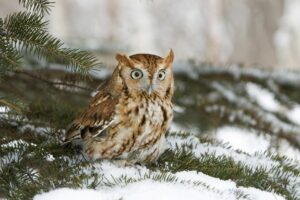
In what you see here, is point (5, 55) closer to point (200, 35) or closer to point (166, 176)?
point (166, 176)

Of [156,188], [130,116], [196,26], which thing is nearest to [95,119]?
[130,116]

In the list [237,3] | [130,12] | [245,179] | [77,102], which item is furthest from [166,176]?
[130,12]

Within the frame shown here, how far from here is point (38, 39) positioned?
234 cm

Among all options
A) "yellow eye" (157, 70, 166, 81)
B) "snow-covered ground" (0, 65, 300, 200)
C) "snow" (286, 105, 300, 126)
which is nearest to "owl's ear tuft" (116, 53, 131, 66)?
"yellow eye" (157, 70, 166, 81)

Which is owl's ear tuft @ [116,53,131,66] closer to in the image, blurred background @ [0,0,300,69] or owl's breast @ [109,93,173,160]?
owl's breast @ [109,93,173,160]

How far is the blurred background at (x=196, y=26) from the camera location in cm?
1447

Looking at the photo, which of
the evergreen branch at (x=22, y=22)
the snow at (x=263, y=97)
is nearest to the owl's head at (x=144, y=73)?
the evergreen branch at (x=22, y=22)

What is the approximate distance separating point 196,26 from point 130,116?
15.7 metres

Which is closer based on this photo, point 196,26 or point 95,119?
point 95,119

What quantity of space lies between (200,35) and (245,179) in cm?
1556

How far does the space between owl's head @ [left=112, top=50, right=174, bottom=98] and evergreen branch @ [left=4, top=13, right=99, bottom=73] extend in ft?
1.05

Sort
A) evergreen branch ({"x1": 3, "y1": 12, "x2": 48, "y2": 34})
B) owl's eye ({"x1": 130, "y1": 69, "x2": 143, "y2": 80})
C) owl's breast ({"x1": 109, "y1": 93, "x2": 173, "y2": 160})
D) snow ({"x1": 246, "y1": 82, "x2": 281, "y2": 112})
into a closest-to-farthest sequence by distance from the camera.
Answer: evergreen branch ({"x1": 3, "y1": 12, "x2": 48, "y2": 34}), owl's breast ({"x1": 109, "y1": 93, "x2": 173, "y2": 160}), owl's eye ({"x1": 130, "y1": 69, "x2": 143, "y2": 80}), snow ({"x1": 246, "y1": 82, "x2": 281, "y2": 112})

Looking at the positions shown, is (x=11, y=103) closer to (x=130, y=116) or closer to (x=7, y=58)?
(x=7, y=58)

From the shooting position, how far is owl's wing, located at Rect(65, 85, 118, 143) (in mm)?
2635
